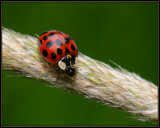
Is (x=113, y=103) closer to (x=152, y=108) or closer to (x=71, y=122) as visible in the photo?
(x=152, y=108)

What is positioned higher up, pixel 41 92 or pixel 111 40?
pixel 111 40

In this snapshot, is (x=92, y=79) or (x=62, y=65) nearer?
(x=92, y=79)

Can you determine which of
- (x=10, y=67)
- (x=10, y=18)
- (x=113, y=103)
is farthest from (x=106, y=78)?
Result: (x=10, y=18)

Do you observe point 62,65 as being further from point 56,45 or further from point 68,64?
point 56,45

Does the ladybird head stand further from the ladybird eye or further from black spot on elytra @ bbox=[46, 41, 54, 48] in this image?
black spot on elytra @ bbox=[46, 41, 54, 48]

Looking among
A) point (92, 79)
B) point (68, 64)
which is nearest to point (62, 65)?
point (68, 64)

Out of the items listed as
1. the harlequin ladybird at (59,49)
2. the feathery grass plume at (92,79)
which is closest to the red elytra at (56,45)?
the harlequin ladybird at (59,49)
